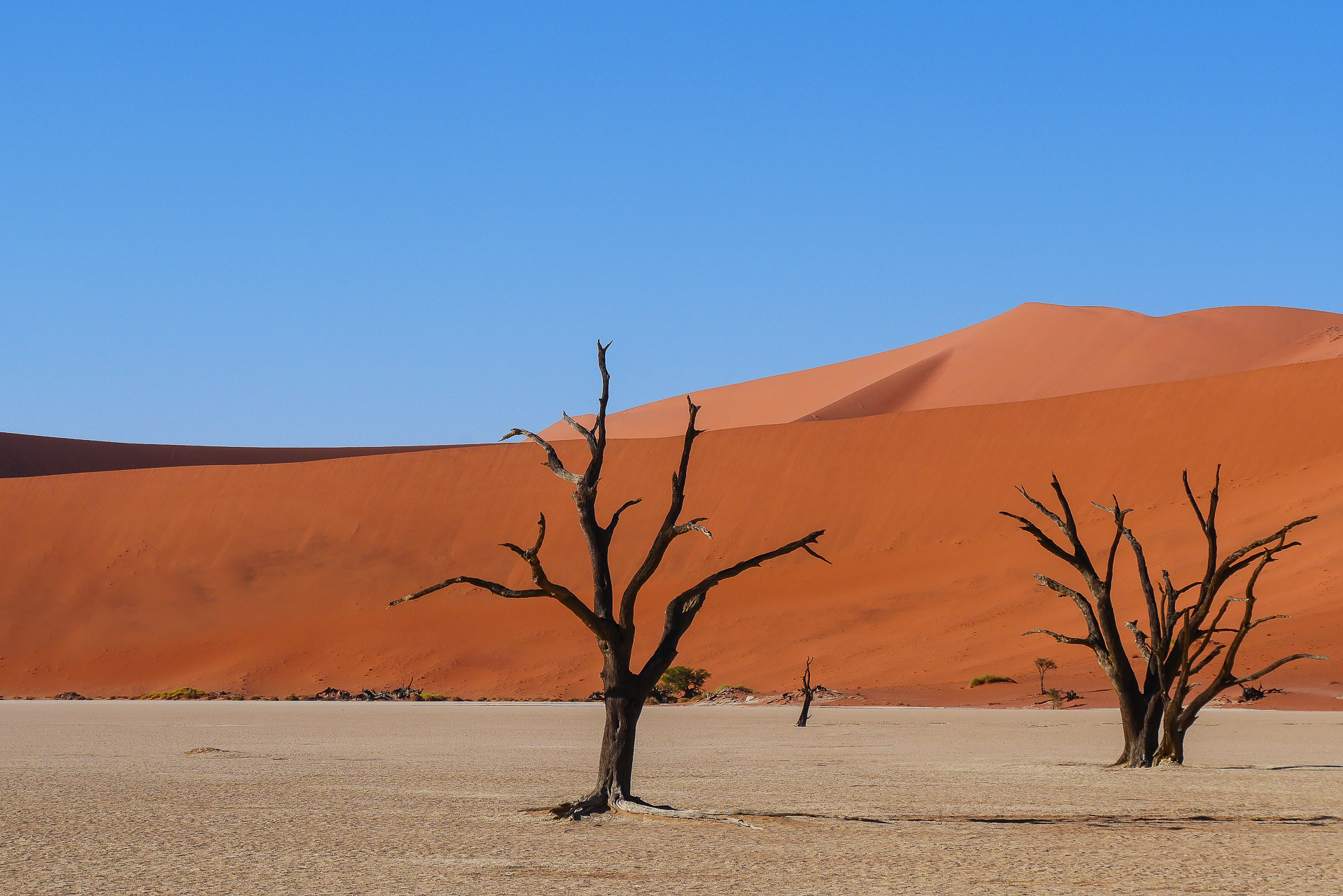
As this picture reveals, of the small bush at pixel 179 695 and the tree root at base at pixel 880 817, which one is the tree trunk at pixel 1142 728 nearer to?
the tree root at base at pixel 880 817

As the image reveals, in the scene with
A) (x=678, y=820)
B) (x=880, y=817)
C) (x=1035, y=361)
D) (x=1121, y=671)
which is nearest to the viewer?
(x=678, y=820)

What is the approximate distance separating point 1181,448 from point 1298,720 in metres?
26.8

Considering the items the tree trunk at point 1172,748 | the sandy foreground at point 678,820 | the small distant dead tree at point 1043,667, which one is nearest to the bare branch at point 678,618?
the sandy foreground at point 678,820

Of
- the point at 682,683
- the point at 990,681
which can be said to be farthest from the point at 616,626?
the point at 682,683

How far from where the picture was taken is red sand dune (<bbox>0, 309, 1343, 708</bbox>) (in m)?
44.7

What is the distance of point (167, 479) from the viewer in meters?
69.1

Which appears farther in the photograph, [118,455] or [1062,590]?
[118,455]

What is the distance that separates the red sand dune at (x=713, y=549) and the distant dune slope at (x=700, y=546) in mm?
128

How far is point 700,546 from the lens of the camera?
58.1 metres

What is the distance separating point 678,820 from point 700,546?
47136mm

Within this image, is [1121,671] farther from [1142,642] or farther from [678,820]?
[678,820]

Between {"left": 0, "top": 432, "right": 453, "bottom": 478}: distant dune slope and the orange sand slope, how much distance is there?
63.0ft

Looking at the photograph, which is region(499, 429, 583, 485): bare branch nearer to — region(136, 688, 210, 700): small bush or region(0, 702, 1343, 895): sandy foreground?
region(0, 702, 1343, 895): sandy foreground

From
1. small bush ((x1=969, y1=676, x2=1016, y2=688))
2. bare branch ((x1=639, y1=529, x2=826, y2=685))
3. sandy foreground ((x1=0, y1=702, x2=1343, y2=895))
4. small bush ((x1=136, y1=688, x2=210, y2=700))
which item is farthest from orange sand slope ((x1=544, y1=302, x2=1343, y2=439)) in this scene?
bare branch ((x1=639, y1=529, x2=826, y2=685))
